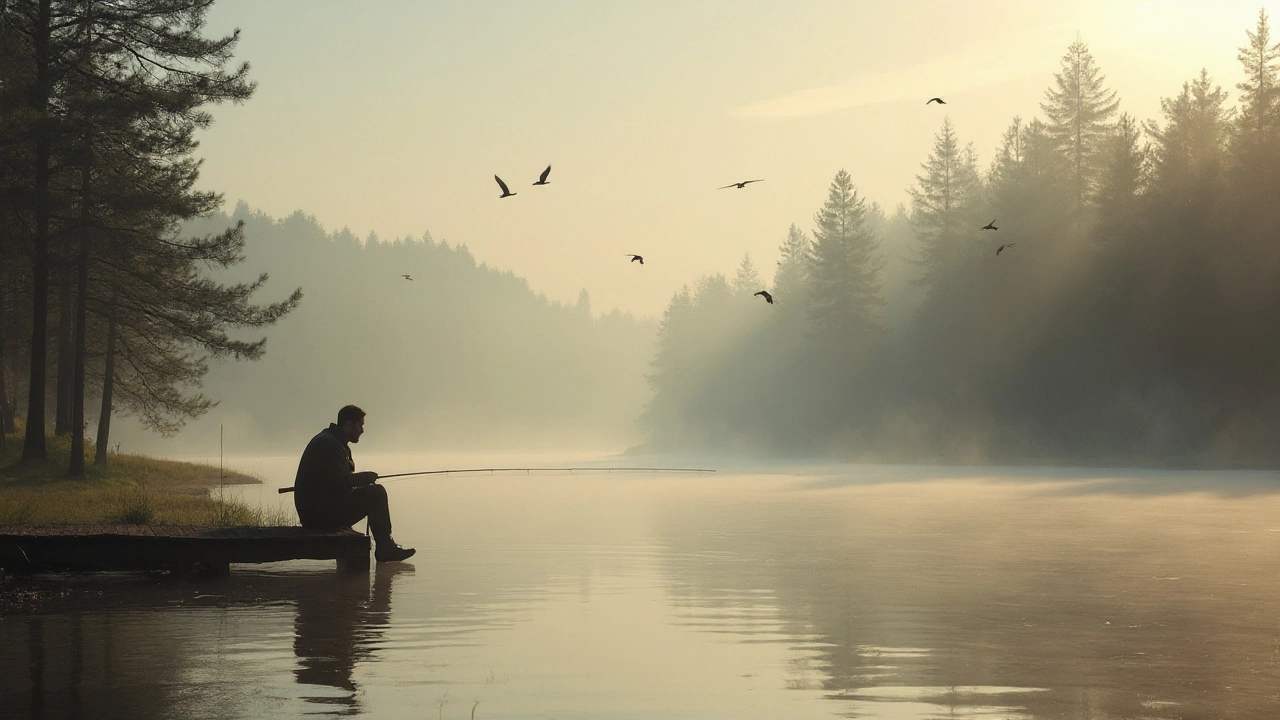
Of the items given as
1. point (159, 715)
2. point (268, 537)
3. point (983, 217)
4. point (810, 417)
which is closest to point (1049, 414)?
point (983, 217)

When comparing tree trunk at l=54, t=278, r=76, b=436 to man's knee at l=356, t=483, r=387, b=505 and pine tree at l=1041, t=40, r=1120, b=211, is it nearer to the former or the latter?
man's knee at l=356, t=483, r=387, b=505

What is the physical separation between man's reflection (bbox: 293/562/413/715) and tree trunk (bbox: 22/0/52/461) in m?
20.0

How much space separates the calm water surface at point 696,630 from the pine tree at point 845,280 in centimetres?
6551

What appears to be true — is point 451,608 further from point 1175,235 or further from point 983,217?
point 983,217

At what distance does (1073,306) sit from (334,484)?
64.5 metres

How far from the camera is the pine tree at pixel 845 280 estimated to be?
301 ft

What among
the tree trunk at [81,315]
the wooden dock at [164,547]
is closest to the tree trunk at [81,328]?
the tree trunk at [81,315]

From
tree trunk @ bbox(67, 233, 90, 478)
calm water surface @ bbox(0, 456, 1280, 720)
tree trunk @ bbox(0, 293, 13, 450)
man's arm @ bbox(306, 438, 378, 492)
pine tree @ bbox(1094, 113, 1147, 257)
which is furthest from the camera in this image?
pine tree @ bbox(1094, 113, 1147, 257)

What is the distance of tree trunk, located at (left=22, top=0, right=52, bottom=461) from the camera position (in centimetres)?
3300

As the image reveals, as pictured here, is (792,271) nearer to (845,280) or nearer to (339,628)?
(845,280)

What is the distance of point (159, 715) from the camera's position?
27.7ft

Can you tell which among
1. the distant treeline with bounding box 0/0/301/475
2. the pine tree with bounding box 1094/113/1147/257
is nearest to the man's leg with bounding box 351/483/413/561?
the distant treeline with bounding box 0/0/301/475

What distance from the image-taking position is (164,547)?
1677 cm

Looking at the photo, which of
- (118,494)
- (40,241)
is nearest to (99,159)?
(40,241)
